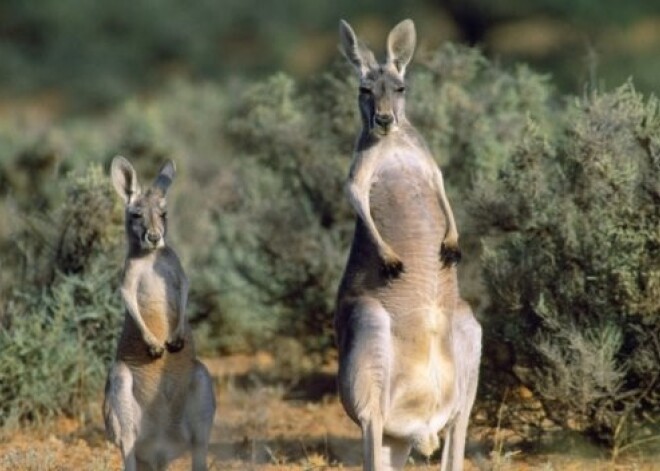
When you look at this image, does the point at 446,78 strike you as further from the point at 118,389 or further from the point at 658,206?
the point at 118,389

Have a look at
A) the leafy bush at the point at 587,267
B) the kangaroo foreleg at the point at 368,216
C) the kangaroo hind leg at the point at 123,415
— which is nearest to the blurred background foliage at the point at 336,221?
the leafy bush at the point at 587,267

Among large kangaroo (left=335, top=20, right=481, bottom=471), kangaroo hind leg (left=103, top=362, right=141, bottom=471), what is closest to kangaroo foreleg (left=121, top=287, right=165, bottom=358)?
kangaroo hind leg (left=103, top=362, right=141, bottom=471)

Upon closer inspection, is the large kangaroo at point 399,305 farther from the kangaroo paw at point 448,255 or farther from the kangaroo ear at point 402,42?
the kangaroo ear at point 402,42

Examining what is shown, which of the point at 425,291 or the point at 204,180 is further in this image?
the point at 204,180

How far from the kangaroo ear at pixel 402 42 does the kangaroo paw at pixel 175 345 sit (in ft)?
5.33

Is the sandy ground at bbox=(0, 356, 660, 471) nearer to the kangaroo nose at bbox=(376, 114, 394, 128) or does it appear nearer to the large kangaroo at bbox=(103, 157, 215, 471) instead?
the large kangaroo at bbox=(103, 157, 215, 471)

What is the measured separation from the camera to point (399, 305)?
8656mm

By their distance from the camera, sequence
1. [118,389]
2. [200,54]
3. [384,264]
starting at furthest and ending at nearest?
[200,54] < [118,389] < [384,264]

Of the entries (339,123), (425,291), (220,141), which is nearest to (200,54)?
(220,141)

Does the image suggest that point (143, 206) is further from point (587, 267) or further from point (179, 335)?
point (587, 267)

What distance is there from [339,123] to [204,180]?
289cm

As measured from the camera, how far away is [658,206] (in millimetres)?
10062

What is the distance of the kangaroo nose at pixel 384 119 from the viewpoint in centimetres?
880

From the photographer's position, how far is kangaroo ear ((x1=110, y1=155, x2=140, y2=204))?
9.74 metres
